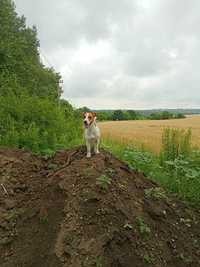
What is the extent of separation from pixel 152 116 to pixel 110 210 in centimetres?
6867

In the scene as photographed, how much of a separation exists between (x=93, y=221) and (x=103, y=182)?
73cm

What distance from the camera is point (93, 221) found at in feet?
16.3

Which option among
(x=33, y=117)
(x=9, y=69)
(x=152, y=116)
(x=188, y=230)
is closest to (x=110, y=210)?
(x=188, y=230)

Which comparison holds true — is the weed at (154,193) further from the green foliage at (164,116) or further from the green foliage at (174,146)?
the green foliage at (164,116)

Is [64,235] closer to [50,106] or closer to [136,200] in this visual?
[136,200]

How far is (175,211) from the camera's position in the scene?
6094 millimetres

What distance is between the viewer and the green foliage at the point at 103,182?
5480 millimetres

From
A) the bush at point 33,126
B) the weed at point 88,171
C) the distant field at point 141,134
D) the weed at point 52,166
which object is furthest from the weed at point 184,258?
the distant field at point 141,134

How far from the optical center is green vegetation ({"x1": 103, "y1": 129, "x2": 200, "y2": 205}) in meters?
7.56

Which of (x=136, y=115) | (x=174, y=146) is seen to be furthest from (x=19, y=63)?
(x=136, y=115)

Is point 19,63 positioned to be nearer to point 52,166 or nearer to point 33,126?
point 33,126

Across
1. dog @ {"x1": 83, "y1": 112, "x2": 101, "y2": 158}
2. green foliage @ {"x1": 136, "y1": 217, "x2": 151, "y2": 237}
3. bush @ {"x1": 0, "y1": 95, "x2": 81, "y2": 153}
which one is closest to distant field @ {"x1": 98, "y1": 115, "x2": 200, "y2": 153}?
bush @ {"x1": 0, "y1": 95, "x2": 81, "y2": 153}

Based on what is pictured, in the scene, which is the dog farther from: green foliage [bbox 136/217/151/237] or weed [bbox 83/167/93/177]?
green foliage [bbox 136/217/151/237]

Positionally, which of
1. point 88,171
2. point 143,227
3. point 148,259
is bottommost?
point 148,259
